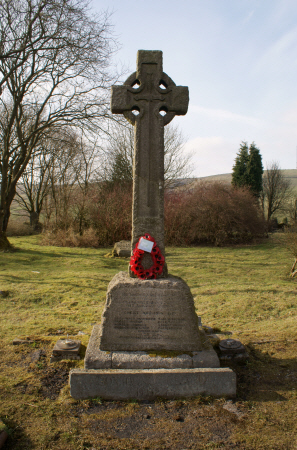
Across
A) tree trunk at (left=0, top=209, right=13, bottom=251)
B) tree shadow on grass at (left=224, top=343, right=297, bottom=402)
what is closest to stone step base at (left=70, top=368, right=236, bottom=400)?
tree shadow on grass at (left=224, top=343, right=297, bottom=402)

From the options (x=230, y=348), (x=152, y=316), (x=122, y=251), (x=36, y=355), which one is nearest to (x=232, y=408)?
(x=230, y=348)

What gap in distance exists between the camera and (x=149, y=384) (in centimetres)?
326

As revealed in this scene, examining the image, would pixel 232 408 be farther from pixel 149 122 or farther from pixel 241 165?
pixel 241 165

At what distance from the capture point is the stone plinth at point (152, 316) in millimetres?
3635

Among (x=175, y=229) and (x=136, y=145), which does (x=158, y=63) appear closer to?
(x=136, y=145)

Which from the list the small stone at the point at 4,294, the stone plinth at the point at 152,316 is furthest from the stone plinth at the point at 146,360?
the small stone at the point at 4,294

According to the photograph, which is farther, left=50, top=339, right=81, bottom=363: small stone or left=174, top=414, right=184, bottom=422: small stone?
left=50, top=339, right=81, bottom=363: small stone

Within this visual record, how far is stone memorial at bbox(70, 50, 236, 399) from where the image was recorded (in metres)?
3.26

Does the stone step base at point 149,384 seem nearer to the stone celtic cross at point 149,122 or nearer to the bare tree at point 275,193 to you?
the stone celtic cross at point 149,122

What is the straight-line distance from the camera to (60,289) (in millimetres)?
7645

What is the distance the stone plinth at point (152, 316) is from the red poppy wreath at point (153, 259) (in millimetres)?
178

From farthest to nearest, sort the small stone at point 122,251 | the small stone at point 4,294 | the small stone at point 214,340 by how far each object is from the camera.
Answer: the small stone at point 122,251
the small stone at point 4,294
the small stone at point 214,340

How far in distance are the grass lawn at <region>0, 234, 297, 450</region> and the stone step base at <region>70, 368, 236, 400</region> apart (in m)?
0.08

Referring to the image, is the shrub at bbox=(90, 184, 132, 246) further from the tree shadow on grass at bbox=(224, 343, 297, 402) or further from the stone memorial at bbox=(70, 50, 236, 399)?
the tree shadow on grass at bbox=(224, 343, 297, 402)
